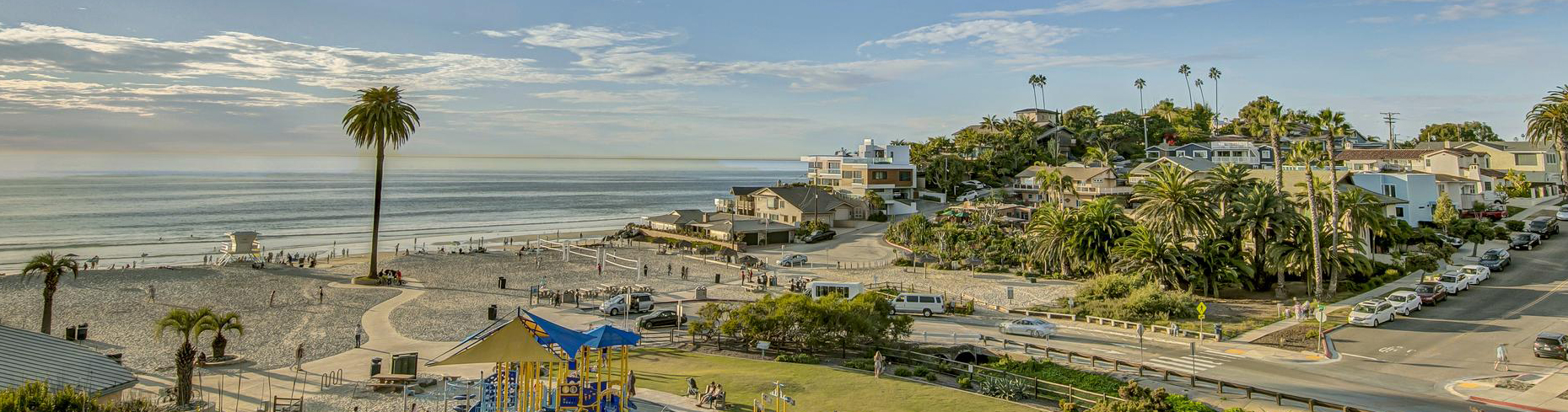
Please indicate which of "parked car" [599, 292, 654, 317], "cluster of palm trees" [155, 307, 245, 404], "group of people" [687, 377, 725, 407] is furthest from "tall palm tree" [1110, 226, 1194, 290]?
"cluster of palm trees" [155, 307, 245, 404]

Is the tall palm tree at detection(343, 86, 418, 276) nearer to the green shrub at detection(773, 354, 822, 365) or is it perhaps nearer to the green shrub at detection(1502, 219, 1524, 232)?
the green shrub at detection(773, 354, 822, 365)

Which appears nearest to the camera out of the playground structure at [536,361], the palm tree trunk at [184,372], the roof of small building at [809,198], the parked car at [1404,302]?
the playground structure at [536,361]

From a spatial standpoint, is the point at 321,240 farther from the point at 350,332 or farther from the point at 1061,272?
the point at 1061,272

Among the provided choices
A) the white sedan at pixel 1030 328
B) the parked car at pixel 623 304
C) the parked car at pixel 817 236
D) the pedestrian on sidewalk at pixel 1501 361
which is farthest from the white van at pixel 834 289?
the parked car at pixel 817 236

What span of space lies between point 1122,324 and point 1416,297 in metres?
13.6

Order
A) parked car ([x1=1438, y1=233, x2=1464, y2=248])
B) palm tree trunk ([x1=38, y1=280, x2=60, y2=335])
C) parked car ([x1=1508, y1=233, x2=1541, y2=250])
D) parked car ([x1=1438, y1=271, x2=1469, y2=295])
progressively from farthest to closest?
parked car ([x1=1438, y1=233, x2=1464, y2=248]) < parked car ([x1=1508, y1=233, x2=1541, y2=250]) < parked car ([x1=1438, y1=271, x2=1469, y2=295]) < palm tree trunk ([x1=38, y1=280, x2=60, y2=335])

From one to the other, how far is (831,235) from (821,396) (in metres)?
51.2

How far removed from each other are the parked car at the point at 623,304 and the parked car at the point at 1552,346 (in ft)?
112

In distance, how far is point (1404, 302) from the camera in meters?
34.9

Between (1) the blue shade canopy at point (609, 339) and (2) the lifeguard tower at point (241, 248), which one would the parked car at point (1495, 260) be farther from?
(2) the lifeguard tower at point (241, 248)

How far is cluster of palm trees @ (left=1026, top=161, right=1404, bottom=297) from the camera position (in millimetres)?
40469

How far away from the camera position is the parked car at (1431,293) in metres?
36.3

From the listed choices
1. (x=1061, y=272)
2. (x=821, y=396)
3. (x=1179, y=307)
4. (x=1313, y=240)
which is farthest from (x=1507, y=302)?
(x=821, y=396)

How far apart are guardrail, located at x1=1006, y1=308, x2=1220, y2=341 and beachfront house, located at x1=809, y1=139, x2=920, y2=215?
47.7 meters
